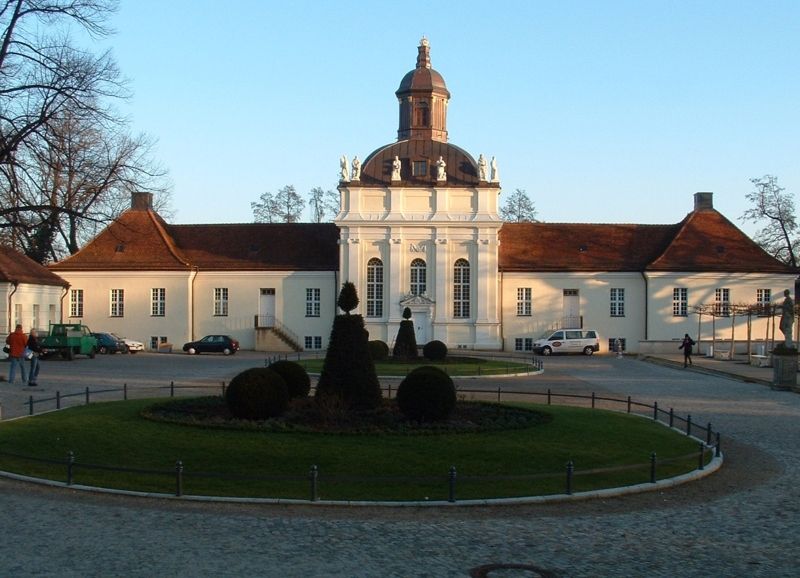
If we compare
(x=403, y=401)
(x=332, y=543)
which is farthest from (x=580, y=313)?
(x=332, y=543)

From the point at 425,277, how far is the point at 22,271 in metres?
23.5

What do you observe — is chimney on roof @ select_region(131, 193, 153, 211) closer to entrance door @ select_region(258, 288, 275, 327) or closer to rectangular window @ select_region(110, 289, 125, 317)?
rectangular window @ select_region(110, 289, 125, 317)

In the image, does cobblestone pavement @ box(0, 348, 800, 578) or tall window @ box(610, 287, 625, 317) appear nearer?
cobblestone pavement @ box(0, 348, 800, 578)

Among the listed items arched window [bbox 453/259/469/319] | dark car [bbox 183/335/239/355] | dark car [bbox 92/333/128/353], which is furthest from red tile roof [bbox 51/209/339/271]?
arched window [bbox 453/259/469/319]

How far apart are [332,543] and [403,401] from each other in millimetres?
8306

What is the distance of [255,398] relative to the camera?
1872cm

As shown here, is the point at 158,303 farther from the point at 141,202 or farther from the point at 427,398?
the point at 427,398

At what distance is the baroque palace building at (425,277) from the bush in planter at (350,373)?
37.3 meters

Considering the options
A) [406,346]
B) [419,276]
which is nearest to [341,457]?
[406,346]

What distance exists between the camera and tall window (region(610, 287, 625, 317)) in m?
59.7

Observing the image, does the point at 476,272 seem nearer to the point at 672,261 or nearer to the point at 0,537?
the point at 672,261

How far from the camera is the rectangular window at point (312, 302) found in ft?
196

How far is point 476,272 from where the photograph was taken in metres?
58.8

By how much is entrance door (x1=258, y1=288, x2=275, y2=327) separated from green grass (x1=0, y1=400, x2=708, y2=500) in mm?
40363
